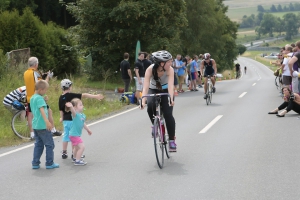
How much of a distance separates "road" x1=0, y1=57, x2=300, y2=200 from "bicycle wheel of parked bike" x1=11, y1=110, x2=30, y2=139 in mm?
1051

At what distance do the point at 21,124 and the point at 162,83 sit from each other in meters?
4.75

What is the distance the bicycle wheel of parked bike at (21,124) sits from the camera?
42.0 feet

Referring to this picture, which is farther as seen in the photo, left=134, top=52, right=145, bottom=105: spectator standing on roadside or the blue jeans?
left=134, top=52, right=145, bottom=105: spectator standing on roadside

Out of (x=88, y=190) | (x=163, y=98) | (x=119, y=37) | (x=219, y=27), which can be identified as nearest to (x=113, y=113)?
(x=163, y=98)

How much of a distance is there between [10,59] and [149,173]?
16.0 m

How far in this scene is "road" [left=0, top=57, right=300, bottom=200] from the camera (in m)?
7.13

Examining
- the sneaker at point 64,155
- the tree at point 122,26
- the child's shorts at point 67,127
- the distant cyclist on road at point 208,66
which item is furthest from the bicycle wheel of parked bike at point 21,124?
the tree at point 122,26

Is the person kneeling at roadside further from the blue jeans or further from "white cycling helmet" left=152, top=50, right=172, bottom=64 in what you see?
the blue jeans

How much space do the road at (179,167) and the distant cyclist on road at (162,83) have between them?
71 cm

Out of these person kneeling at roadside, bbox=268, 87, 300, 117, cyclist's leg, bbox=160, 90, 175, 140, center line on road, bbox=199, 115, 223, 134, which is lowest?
center line on road, bbox=199, 115, 223, 134

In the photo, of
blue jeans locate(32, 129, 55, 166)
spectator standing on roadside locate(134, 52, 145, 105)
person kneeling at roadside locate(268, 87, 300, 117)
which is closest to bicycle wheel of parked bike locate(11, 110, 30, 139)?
blue jeans locate(32, 129, 55, 166)

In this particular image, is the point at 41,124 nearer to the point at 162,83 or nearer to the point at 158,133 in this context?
the point at 158,133

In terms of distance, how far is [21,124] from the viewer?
12.8m

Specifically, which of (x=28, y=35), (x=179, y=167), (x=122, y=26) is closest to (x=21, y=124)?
(x=179, y=167)
